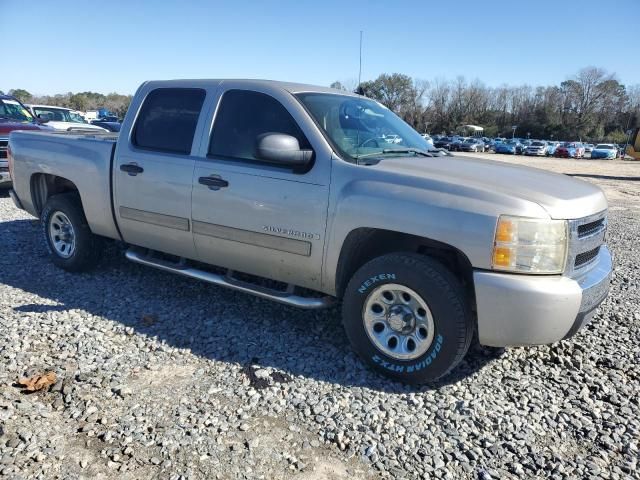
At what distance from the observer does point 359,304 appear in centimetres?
346

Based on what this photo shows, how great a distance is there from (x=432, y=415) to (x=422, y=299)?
2.25ft

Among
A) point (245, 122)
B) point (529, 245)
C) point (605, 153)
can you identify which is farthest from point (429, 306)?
point (605, 153)

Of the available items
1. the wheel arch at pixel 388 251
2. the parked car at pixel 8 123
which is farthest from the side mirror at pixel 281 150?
the parked car at pixel 8 123

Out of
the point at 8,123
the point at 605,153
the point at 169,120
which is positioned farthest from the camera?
the point at 605,153

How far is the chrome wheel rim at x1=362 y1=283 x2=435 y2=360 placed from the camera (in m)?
3.29

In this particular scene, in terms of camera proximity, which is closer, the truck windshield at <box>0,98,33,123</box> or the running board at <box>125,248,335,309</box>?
the running board at <box>125,248,335,309</box>

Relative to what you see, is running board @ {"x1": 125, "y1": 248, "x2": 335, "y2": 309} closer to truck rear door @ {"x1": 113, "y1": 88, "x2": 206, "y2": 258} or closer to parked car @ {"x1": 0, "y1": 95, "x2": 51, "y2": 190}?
truck rear door @ {"x1": 113, "y1": 88, "x2": 206, "y2": 258}

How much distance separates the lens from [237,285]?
4.02m

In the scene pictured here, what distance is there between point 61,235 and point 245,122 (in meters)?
2.63

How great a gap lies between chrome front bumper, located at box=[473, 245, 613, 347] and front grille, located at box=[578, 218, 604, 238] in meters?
0.29

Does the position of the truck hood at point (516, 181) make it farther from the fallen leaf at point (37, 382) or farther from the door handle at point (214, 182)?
the fallen leaf at point (37, 382)

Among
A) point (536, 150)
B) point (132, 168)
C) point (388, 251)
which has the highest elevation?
point (132, 168)

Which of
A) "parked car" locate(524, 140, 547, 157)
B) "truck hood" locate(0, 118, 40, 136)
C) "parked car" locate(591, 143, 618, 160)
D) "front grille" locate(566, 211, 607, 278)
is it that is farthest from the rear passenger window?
"parked car" locate(591, 143, 618, 160)

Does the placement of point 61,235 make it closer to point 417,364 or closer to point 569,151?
point 417,364
